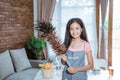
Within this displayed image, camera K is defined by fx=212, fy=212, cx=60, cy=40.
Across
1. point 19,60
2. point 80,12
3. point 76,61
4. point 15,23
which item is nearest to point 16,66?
point 19,60

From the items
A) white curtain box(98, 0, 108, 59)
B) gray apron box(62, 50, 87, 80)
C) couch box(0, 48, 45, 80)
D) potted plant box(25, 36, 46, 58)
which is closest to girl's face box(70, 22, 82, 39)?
gray apron box(62, 50, 87, 80)

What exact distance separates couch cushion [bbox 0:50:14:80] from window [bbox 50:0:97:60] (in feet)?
6.50

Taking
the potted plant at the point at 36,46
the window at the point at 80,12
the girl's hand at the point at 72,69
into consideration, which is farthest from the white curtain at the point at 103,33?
the girl's hand at the point at 72,69

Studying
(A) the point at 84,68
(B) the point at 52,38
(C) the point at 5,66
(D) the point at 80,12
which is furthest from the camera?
(D) the point at 80,12

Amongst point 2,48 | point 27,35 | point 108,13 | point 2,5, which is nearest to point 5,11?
point 2,5

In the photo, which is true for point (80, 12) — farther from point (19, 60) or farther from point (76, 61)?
point (76, 61)

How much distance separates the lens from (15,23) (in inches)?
177

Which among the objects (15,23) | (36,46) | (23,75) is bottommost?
(23,75)

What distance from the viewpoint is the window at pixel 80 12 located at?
202 inches

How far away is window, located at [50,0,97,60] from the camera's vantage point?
5.14 meters

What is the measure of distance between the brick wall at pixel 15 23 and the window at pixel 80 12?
0.71 metres

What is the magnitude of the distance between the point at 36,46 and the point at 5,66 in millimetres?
1278
